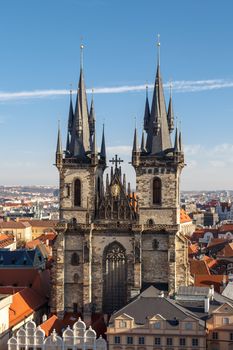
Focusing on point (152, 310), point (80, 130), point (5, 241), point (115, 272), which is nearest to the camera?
point (152, 310)

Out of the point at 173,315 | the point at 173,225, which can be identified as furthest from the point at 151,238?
the point at 173,315

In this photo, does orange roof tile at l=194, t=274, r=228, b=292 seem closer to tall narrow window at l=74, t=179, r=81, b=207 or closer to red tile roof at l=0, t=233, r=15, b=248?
tall narrow window at l=74, t=179, r=81, b=207

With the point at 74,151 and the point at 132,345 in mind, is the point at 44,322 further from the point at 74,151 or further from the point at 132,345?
the point at 74,151

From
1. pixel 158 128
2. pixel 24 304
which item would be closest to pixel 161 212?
pixel 158 128

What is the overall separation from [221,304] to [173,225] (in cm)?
1393

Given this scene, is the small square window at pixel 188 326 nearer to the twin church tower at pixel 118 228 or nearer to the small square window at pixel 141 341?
the small square window at pixel 141 341

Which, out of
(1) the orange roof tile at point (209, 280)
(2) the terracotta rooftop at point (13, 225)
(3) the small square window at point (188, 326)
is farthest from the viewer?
(2) the terracotta rooftop at point (13, 225)

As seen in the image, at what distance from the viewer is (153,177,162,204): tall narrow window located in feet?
260

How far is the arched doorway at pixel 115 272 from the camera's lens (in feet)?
261

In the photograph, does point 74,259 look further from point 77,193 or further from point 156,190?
point 156,190

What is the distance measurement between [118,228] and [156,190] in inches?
270

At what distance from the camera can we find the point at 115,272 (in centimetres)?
7969

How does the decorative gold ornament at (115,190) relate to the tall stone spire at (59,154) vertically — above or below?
below

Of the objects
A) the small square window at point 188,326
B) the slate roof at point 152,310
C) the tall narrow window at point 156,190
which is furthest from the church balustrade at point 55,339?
the tall narrow window at point 156,190
